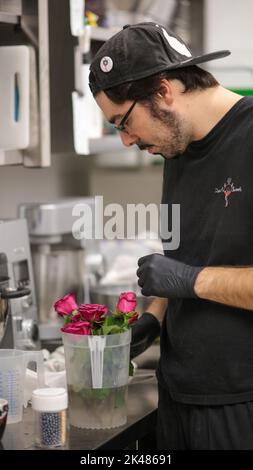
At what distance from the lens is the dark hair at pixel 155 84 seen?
69.6 inches

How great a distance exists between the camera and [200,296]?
1710 millimetres

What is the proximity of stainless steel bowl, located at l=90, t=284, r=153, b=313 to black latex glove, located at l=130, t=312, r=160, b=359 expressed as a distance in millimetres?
501

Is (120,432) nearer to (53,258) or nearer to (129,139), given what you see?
(129,139)

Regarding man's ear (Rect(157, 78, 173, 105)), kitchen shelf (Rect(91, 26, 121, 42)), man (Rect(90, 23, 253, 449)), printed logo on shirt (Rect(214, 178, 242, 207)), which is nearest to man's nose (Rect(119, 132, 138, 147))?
man (Rect(90, 23, 253, 449))

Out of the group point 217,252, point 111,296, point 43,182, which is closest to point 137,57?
point 217,252

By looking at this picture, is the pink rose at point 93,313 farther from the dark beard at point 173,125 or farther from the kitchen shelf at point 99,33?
the kitchen shelf at point 99,33

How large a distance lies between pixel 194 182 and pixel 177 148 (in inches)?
3.3

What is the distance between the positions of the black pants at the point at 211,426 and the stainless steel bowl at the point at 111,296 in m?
0.70

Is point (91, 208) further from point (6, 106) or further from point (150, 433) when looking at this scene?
point (150, 433)

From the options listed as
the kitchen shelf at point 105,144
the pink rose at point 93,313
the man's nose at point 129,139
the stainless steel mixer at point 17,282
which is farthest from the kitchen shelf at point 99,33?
the pink rose at point 93,313

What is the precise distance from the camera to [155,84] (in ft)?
5.80

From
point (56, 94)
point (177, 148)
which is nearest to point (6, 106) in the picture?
point (56, 94)

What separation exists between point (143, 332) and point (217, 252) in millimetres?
358
